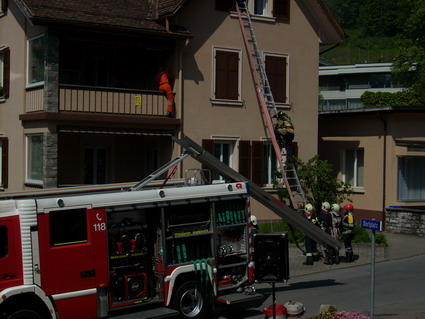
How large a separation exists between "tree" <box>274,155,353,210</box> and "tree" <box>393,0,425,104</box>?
25.9m

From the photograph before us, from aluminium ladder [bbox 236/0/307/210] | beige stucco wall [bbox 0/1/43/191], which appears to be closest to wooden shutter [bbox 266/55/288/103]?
aluminium ladder [bbox 236/0/307/210]

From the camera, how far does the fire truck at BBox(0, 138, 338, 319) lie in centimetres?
1056

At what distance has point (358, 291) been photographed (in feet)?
50.9

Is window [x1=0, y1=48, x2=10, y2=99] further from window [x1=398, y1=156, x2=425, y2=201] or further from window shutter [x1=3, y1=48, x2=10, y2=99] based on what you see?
window [x1=398, y1=156, x2=425, y2=201]

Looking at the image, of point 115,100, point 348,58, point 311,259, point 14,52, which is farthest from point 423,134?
point 348,58

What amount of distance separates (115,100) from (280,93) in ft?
21.2

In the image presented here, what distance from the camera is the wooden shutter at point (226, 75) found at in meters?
23.3

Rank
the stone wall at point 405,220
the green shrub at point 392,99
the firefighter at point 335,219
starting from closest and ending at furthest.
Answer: the firefighter at point 335,219, the stone wall at point 405,220, the green shrub at point 392,99

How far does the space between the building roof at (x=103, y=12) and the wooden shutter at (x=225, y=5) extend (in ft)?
5.90

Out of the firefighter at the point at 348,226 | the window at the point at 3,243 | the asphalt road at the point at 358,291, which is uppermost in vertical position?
the window at the point at 3,243

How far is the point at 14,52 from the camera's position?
2286 cm

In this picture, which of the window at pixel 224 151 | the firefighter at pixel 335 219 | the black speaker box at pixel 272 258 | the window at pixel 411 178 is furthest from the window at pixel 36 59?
the window at pixel 411 178

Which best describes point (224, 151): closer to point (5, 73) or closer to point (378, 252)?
point (378, 252)

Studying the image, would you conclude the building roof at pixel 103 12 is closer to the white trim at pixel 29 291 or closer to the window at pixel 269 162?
the window at pixel 269 162
